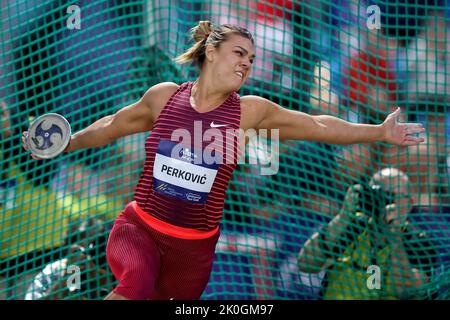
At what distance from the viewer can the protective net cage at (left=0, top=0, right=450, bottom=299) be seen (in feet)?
18.7

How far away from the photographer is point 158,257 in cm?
409

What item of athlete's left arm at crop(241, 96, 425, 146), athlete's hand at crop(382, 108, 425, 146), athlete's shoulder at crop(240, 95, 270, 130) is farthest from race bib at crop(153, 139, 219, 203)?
athlete's hand at crop(382, 108, 425, 146)

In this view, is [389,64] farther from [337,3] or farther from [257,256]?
[257,256]

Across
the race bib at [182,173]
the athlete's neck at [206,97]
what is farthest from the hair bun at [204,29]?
the race bib at [182,173]

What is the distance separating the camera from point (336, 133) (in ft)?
14.3

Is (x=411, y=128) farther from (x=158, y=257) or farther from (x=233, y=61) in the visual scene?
(x=158, y=257)

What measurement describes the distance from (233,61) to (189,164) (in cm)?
54

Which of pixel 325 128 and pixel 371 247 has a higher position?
pixel 325 128

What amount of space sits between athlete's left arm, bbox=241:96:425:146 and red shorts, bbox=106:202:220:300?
2.01 ft

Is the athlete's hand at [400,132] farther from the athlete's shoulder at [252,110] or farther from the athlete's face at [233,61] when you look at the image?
the athlete's face at [233,61]

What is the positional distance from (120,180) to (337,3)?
1.89 meters

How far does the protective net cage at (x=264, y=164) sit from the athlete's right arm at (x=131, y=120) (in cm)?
124

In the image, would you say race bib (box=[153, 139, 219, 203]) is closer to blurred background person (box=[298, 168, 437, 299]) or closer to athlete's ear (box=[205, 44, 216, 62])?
athlete's ear (box=[205, 44, 216, 62])

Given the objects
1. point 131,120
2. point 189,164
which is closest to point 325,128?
point 189,164
